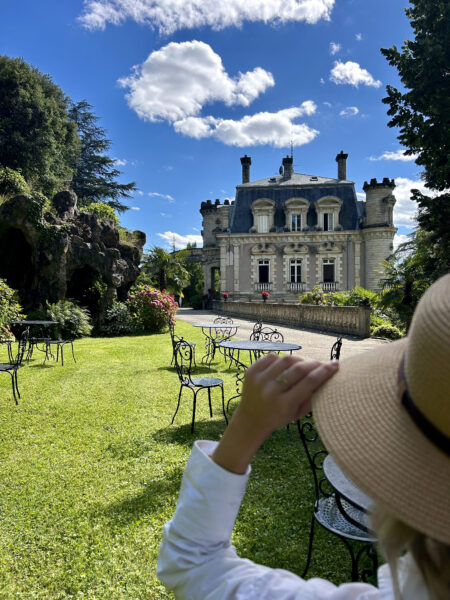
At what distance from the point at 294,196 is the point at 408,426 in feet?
114

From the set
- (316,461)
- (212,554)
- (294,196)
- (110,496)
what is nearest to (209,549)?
(212,554)

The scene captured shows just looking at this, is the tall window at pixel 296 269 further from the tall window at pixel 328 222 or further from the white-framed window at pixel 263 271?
the tall window at pixel 328 222

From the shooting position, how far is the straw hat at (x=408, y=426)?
543mm

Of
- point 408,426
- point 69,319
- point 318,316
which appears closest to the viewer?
point 408,426

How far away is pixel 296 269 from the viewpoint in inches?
1293

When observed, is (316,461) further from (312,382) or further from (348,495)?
(312,382)

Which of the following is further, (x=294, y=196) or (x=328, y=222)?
(x=294, y=196)

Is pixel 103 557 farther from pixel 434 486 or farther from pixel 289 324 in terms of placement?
pixel 289 324

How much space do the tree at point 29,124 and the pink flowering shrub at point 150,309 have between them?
40.7ft

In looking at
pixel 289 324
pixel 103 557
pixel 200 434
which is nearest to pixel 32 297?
pixel 289 324

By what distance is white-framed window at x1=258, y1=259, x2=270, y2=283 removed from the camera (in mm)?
33000

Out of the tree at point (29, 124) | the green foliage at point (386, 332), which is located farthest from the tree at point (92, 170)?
the green foliage at point (386, 332)

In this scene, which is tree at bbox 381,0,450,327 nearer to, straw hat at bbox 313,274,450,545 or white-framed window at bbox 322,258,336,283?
straw hat at bbox 313,274,450,545

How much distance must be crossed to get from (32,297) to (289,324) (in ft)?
38.7
